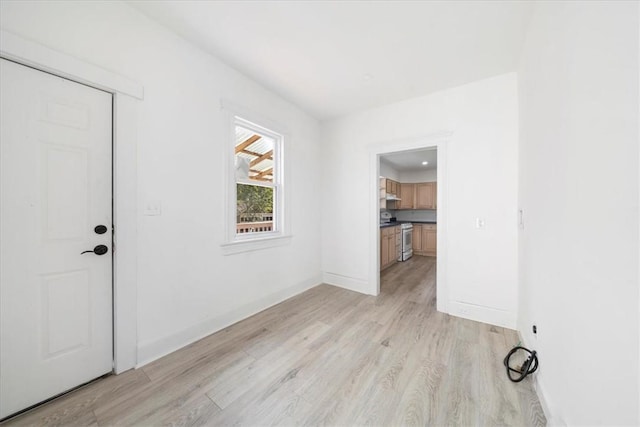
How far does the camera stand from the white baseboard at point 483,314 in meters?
2.38

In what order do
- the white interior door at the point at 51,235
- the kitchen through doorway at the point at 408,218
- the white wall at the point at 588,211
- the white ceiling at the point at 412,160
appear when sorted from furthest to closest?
the white ceiling at the point at 412,160, the kitchen through doorway at the point at 408,218, the white interior door at the point at 51,235, the white wall at the point at 588,211

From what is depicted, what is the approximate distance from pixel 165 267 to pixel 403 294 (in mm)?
3008

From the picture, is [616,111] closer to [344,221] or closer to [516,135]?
[516,135]

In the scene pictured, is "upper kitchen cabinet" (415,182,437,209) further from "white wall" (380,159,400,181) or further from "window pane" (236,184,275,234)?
"window pane" (236,184,275,234)

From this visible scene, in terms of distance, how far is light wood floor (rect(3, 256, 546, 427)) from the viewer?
134cm

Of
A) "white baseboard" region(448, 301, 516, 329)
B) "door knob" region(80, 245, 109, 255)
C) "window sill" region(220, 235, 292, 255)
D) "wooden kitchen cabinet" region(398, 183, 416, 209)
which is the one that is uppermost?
"wooden kitchen cabinet" region(398, 183, 416, 209)

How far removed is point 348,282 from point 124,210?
9.49 feet

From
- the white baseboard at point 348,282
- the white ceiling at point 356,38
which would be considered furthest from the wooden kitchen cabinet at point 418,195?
the white ceiling at point 356,38

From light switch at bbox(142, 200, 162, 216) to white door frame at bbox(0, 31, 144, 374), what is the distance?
7 centimetres

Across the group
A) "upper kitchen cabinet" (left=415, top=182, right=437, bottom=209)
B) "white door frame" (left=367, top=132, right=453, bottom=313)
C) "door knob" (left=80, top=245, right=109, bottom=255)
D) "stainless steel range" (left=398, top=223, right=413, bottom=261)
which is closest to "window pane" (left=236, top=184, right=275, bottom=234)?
"door knob" (left=80, top=245, right=109, bottom=255)

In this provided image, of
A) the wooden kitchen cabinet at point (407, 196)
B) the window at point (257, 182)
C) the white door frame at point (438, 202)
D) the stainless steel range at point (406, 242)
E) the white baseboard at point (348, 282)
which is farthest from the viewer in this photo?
the wooden kitchen cabinet at point (407, 196)

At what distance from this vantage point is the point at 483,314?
2.50 m

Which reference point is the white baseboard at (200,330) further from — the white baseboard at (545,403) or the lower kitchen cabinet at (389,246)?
the white baseboard at (545,403)

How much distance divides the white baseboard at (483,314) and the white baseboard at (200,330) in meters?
2.10
